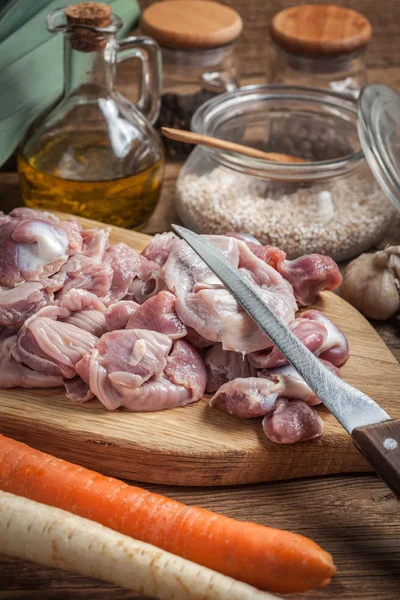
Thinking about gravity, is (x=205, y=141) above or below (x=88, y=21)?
below

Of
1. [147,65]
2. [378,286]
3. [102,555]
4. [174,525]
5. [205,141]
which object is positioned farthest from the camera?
[147,65]

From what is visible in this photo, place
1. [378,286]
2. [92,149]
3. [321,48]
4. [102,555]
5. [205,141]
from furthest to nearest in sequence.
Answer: [321,48] < [92,149] < [205,141] < [378,286] < [102,555]

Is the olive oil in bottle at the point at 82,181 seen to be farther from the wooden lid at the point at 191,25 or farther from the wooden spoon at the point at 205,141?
the wooden lid at the point at 191,25

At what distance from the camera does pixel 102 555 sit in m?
1.69

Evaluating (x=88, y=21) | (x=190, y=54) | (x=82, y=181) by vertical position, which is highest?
(x=88, y=21)

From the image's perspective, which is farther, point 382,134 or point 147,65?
point 147,65

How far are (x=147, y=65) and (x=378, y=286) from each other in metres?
1.25

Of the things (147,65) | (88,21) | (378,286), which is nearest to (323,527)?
(378,286)

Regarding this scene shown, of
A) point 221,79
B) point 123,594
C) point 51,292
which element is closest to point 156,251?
point 51,292

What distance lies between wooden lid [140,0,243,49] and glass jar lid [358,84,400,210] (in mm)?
837

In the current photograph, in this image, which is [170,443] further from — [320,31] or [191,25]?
[320,31]

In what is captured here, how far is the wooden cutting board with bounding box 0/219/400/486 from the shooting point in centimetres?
200

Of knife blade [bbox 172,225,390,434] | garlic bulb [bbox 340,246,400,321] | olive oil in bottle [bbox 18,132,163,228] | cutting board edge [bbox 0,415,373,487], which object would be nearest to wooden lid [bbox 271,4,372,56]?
olive oil in bottle [bbox 18,132,163,228]

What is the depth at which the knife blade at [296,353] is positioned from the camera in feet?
6.07
